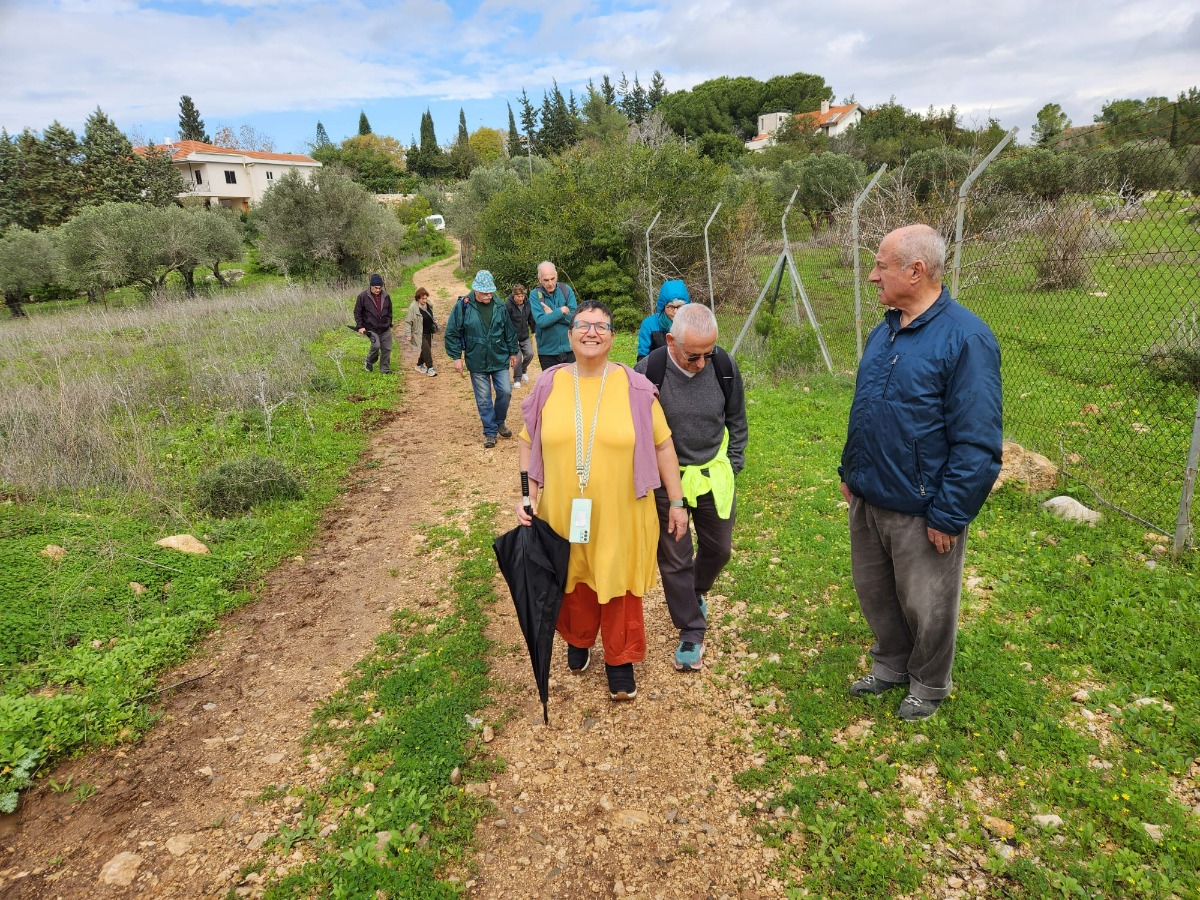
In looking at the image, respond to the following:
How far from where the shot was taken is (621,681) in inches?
134

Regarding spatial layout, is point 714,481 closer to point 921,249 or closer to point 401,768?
point 921,249

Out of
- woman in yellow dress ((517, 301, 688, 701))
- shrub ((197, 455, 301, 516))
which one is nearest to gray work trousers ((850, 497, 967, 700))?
woman in yellow dress ((517, 301, 688, 701))

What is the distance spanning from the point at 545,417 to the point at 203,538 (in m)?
3.98

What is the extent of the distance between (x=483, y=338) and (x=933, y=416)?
5622mm

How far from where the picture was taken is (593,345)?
2.88 meters

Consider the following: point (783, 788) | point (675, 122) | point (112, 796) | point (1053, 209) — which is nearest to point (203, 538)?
point (112, 796)

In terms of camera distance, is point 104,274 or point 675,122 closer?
point 104,274

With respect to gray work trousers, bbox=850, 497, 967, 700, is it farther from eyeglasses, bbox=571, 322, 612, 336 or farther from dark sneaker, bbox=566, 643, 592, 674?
dark sneaker, bbox=566, 643, 592, 674

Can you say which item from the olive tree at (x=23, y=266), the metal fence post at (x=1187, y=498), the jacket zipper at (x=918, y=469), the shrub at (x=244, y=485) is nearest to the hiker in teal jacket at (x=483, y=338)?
the shrub at (x=244, y=485)

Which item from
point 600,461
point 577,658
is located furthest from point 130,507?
point 600,461

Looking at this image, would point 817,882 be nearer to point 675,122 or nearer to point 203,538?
point 203,538

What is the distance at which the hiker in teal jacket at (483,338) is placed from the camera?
7.32 m

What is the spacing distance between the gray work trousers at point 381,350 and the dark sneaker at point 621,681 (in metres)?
9.75

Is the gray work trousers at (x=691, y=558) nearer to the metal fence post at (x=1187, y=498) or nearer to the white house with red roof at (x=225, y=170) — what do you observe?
the metal fence post at (x=1187, y=498)
